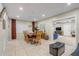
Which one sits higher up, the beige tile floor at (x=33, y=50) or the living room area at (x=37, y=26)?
the living room area at (x=37, y=26)

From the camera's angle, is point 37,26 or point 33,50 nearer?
point 33,50

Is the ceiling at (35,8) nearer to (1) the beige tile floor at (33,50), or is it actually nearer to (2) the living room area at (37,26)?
(2) the living room area at (37,26)

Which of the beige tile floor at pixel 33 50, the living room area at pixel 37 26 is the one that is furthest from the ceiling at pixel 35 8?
the beige tile floor at pixel 33 50

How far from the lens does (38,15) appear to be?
188 inches

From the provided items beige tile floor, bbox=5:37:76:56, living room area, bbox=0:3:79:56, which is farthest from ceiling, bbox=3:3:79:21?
beige tile floor, bbox=5:37:76:56

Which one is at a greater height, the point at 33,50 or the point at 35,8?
the point at 35,8

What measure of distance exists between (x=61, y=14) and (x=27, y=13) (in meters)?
1.68

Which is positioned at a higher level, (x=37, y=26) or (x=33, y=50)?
(x=37, y=26)

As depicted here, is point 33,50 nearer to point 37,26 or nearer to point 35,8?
point 37,26

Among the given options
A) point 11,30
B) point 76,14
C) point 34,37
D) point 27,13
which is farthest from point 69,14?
point 11,30

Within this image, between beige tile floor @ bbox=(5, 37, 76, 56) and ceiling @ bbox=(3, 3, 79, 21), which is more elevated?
ceiling @ bbox=(3, 3, 79, 21)

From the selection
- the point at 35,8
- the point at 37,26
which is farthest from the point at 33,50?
the point at 35,8

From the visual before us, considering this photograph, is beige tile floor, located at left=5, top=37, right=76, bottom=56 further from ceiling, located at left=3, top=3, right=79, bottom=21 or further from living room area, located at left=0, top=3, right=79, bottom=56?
ceiling, located at left=3, top=3, right=79, bottom=21

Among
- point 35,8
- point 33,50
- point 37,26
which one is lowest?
point 33,50
